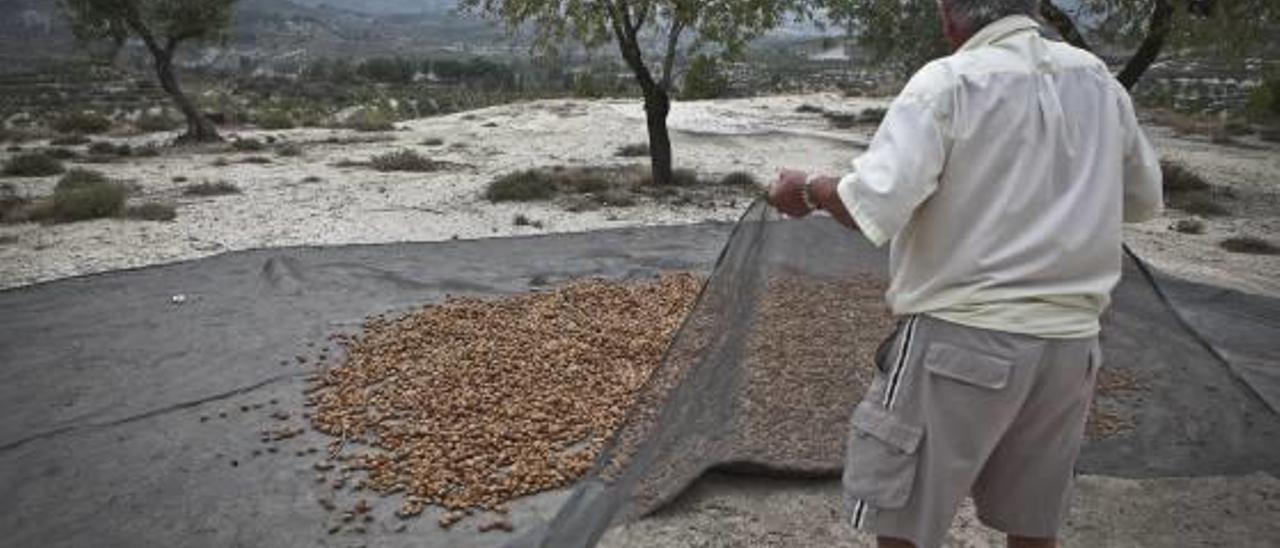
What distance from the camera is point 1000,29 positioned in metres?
1.75

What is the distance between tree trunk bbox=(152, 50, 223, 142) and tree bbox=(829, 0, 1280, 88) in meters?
10.1

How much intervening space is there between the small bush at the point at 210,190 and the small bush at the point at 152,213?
127 cm

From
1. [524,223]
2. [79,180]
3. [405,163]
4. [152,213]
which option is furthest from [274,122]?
[524,223]

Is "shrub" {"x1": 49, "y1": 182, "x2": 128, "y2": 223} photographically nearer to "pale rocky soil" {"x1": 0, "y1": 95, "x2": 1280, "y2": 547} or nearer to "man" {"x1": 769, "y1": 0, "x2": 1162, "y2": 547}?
"pale rocky soil" {"x1": 0, "y1": 95, "x2": 1280, "y2": 547}

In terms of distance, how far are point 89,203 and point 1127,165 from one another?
882cm

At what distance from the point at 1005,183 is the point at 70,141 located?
17.4m

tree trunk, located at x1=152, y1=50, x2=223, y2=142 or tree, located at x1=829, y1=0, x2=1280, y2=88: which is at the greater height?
tree, located at x1=829, y1=0, x2=1280, y2=88

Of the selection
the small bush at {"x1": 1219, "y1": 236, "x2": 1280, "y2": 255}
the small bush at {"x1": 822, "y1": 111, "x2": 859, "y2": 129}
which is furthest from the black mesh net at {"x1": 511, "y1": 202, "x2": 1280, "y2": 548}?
the small bush at {"x1": 822, "y1": 111, "x2": 859, "y2": 129}

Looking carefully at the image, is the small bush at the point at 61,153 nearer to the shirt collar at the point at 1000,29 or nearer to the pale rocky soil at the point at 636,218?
the pale rocky soil at the point at 636,218

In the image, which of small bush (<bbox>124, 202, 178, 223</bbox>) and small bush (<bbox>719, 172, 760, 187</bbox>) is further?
small bush (<bbox>719, 172, 760, 187</bbox>)

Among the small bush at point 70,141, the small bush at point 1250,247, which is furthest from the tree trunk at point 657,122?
the small bush at point 70,141

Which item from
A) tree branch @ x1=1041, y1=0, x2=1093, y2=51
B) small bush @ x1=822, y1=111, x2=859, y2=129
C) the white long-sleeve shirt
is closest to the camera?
the white long-sleeve shirt

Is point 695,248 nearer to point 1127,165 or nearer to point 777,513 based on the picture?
point 777,513

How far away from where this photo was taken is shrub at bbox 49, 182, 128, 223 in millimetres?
8609
